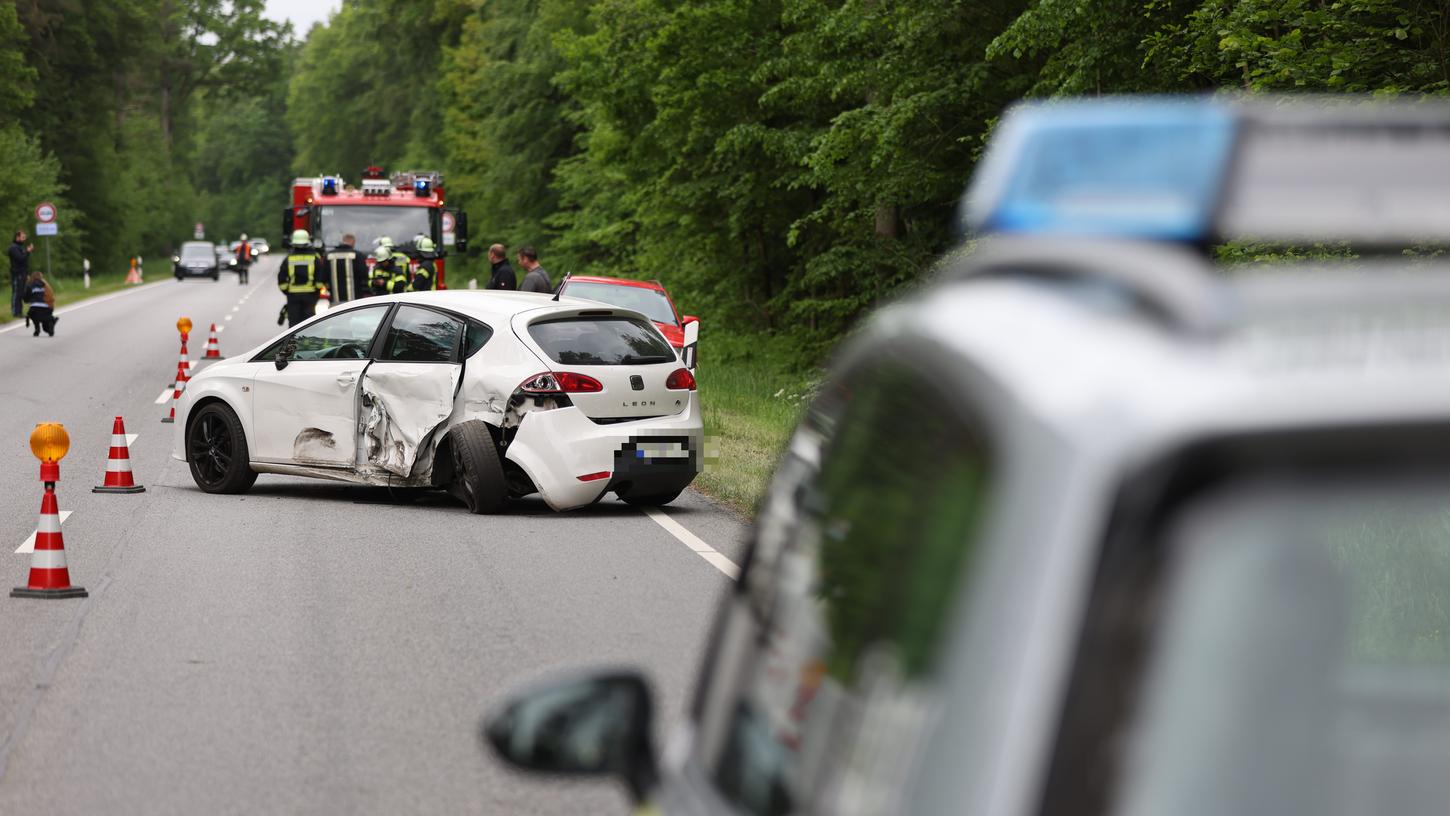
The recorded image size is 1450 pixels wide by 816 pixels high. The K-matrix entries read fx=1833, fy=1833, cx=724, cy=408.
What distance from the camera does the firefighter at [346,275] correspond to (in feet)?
86.4

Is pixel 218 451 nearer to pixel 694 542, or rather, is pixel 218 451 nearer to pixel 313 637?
pixel 694 542

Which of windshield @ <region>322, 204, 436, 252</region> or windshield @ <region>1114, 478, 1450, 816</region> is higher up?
windshield @ <region>1114, 478, 1450, 816</region>

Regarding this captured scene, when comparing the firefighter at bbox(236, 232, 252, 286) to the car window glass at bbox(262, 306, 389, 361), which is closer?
the car window glass at bbox(262, 306, 389, 361)

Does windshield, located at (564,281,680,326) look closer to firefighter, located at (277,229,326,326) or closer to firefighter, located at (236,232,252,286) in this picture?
firefighter, located at (277,229,326,326)

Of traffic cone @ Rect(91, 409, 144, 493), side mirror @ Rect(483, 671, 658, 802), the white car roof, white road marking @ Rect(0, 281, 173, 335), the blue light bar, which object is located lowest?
white road marking @ Rect(0, 281, 173, 335)

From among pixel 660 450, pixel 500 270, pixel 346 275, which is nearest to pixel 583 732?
pixel 660 450

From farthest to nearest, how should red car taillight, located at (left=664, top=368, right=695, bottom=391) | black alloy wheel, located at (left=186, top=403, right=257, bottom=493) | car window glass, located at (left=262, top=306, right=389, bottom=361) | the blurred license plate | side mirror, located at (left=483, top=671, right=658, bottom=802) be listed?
black alloy wheel, located at (left=186, top=403, right=257, bottom=493), car window glass, located at (left=262, top=306, right=389, bottom=361), red car taillight, located at (left=664, top=368, right=695, bottom=391), the blurred license plate, side mirror, located at (left=483, top=671, right=658, bottom=802)

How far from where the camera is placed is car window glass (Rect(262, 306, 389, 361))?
1310 centimetres

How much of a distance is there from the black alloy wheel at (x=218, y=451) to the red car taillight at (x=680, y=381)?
10.8 feet

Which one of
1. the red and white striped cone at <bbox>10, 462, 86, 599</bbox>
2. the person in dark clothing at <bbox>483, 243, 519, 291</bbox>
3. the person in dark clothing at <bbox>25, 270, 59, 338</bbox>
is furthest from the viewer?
the person in dark clothing at <bbox>25, 270, 59, 338</bbox>

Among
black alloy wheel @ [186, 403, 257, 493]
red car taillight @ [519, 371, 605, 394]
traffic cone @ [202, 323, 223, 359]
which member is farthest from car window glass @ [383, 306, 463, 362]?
traffic cone @ [202, 323, 223, 359]

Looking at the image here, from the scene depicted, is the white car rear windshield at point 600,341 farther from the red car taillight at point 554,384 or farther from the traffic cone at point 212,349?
the traffic cone at point 212,349

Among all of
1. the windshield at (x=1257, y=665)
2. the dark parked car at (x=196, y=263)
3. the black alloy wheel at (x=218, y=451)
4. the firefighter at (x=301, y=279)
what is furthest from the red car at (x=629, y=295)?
the dark parked car at (x=196, y=263)

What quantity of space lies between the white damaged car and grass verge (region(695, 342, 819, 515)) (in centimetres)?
115
